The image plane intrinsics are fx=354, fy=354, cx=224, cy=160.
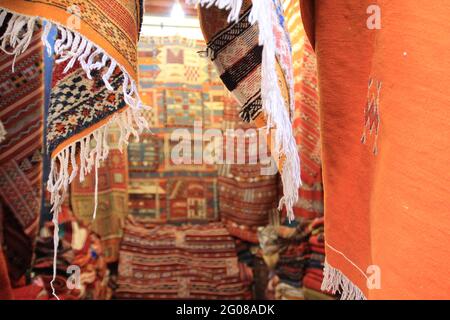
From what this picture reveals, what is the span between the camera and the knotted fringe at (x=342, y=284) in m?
0.62

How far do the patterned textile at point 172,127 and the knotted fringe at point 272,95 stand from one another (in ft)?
5.01

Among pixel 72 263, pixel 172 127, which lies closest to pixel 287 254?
pixel 72 263

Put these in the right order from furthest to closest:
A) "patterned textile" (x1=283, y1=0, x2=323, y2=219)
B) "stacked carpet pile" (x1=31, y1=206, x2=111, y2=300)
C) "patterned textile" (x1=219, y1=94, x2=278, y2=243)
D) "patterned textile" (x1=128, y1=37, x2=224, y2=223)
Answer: "patterned textile" (x1=128, y1=37, x2=224, y2=223) → "patterned textile" (x1=219, y1=94, x2=278, y2=243) → "patterned textile" (x1=283, y1=0, x2=323, y2=219) → "stacked carpet pile" (x1=31, y1=206, x2=111, y2=300)

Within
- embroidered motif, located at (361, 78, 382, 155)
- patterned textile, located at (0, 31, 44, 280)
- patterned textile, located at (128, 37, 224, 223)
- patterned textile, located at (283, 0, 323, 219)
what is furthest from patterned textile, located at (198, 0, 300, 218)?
patterned textile, located at (128, 37, 224, 223)

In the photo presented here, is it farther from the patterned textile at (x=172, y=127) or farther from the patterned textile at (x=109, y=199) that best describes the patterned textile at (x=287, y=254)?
the patterned textile at (x=109, y=199)

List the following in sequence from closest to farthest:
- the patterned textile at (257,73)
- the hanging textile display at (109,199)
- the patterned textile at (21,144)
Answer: the patterned textile at (257,73) < the patterned textile at (21,144) < the hanging textile display at (109,199)

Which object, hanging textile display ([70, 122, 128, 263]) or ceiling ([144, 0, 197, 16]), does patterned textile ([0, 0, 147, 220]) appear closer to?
ceiling ([144, 0, 197, 16])

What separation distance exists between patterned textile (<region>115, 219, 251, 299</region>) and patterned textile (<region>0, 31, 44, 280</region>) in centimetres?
100

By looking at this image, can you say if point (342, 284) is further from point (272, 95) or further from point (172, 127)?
point (172, 127)

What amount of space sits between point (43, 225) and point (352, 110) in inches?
49.2

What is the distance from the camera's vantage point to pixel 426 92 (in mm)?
434

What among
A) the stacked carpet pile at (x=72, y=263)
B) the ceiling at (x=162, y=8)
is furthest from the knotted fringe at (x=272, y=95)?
the ceiling at (x=162, y=8)

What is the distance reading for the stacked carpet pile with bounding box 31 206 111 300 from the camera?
1322 mm
